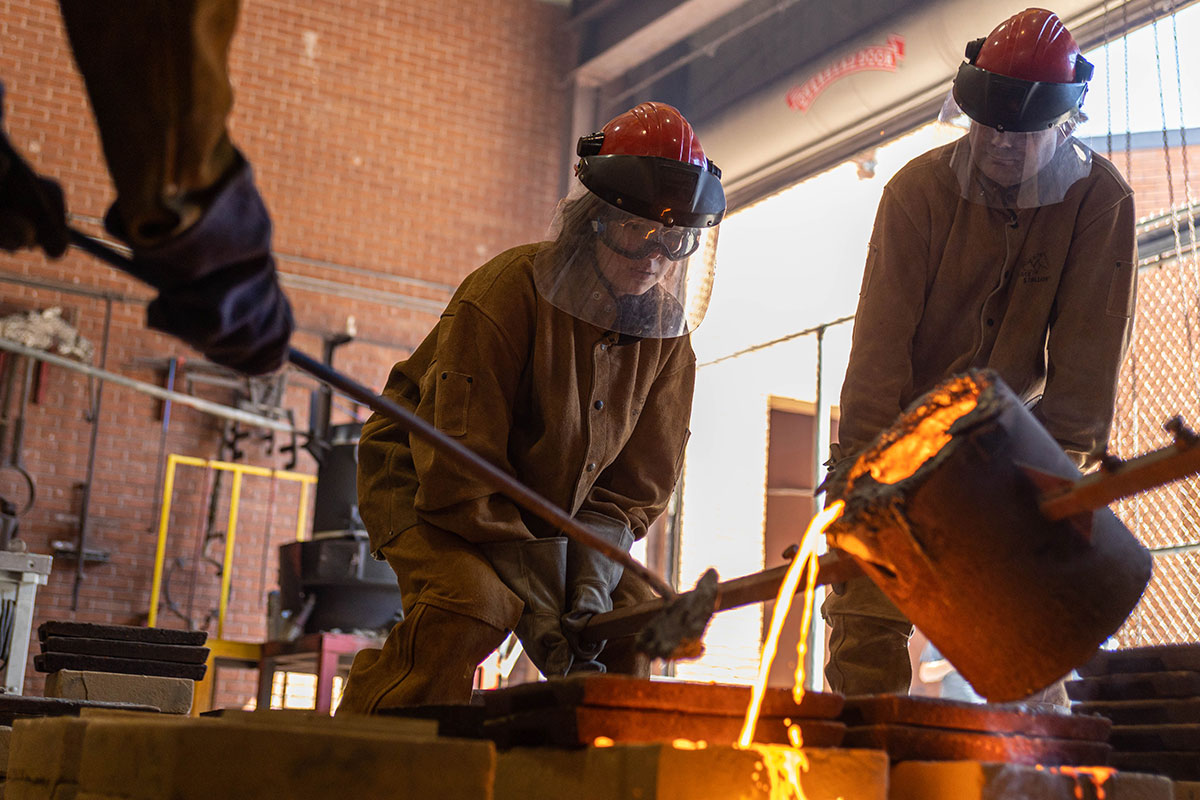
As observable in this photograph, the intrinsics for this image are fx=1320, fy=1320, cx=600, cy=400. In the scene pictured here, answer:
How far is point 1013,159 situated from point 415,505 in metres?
1.61

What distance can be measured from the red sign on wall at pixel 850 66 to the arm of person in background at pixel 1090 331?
4539mm

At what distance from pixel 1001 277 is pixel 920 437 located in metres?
1.13

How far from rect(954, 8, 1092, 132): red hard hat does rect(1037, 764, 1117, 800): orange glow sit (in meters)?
1.54

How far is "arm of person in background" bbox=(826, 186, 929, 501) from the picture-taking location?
10.2 feet

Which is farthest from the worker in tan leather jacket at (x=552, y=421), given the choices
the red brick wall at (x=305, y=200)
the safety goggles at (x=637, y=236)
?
the red brick wall at (x=305, y=200)

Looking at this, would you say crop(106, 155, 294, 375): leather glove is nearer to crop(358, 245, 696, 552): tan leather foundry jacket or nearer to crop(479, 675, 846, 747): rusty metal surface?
crop(479, 675, 846, 747): rusty metal surface

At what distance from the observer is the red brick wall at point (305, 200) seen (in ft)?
28.6

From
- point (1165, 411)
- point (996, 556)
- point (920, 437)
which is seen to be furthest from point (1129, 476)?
point (1165, 411)

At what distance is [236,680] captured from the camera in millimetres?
9000

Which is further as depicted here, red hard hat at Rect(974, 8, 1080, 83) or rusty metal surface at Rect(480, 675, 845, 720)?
red hard hat at Rect(974, 8, 1080, 83)

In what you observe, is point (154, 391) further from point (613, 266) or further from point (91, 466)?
point (613, 266)

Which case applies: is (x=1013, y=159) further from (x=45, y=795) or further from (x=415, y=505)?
(x=45, y=795)

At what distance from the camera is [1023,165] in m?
3.11

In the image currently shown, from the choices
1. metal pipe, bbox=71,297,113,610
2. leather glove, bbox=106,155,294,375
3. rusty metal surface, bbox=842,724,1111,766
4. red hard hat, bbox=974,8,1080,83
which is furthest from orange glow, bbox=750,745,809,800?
metal pipe, bbox=71,297,113,610
